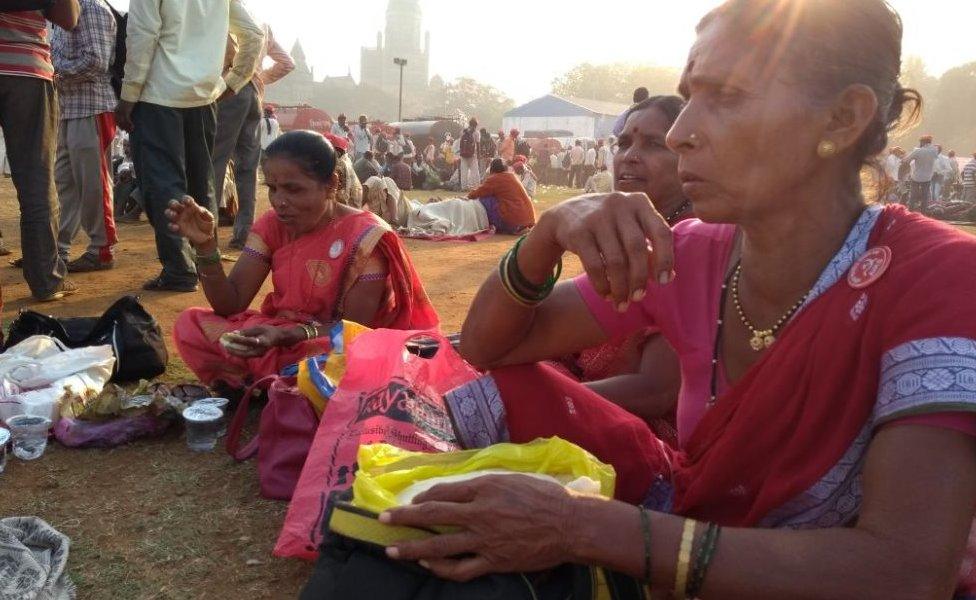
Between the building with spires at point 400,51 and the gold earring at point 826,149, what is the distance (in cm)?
11432

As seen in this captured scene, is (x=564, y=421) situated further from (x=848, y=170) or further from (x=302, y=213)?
(x=302, y=213)

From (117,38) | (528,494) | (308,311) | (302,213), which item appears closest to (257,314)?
(308,311)

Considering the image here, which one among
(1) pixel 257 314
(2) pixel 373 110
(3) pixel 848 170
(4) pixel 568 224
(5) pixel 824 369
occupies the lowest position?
(2) pixel 373 110

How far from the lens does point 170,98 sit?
17.3 ft

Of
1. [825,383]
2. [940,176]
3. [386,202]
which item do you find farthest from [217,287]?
[940,176]

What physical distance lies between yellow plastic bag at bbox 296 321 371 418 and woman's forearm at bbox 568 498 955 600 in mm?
1555

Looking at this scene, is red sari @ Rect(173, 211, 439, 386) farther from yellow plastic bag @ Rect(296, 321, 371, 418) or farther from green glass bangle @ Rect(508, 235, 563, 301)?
green glass bangle @ Rect(508, 235, 563, 301)

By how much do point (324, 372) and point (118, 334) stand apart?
1447 millimetres

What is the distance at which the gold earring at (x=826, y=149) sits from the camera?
4.80 feet

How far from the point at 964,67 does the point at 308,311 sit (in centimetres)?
6248

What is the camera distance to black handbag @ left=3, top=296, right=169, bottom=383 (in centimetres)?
370

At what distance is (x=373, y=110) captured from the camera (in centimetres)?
8850

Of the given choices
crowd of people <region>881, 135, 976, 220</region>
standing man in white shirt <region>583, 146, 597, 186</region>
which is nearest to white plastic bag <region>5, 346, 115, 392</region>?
crowd of people <region>881, 135, 976, 220</region>

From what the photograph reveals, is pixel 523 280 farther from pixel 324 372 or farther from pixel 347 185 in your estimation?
pixel 347 185
